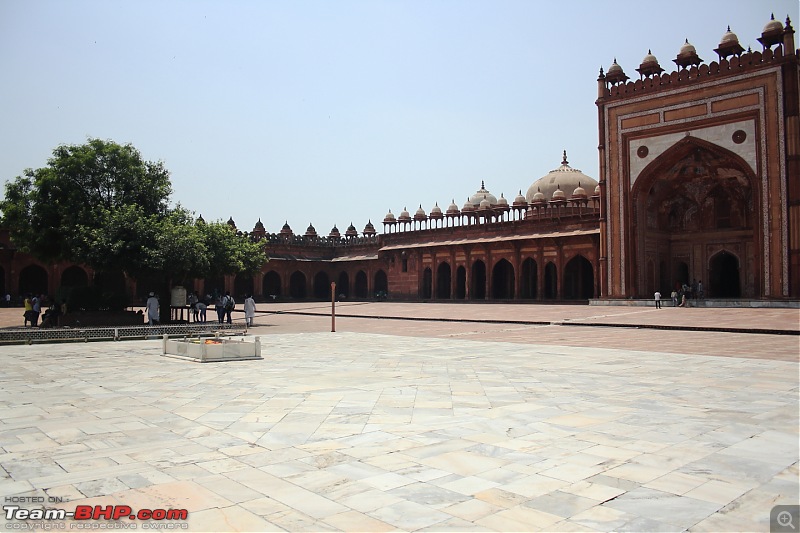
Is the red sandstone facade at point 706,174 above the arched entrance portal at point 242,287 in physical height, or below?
above

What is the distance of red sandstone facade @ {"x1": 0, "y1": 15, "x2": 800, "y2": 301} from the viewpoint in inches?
953

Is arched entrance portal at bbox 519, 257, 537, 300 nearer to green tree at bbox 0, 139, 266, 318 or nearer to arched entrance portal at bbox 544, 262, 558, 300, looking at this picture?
arched entrance portal at bbox 544, 262, 558, 300

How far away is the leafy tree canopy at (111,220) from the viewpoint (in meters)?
17.5

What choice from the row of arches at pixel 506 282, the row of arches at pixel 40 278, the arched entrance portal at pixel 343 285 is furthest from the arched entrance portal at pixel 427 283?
the row of arches at pixel 40 278

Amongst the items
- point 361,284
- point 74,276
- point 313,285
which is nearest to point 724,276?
point 361,284

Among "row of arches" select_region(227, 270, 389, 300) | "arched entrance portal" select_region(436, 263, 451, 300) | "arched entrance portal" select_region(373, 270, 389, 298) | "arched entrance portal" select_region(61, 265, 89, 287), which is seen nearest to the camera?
"arched entrance portal" select_region(61, 265, 89, 287)

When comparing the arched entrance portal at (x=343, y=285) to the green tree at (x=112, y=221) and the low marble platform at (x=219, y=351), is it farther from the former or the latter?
the low marble platform at (x=219, y=351)

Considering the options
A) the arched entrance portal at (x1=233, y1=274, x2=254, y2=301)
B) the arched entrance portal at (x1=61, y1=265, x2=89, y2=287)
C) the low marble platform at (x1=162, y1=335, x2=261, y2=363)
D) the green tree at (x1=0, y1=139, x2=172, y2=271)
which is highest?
the green tree at (x1=0, y1=139, x2=172, y2=271)

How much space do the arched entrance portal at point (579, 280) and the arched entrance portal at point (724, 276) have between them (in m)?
6.03

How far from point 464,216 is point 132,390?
3411 cm

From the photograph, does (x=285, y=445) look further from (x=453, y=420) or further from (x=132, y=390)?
(x=132, y=390)

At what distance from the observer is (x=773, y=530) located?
2.95 m

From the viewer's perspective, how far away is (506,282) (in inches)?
1475

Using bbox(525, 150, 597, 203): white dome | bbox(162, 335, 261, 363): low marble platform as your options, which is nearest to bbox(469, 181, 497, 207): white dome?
bbox(525, 150, 597, 203): white dome
